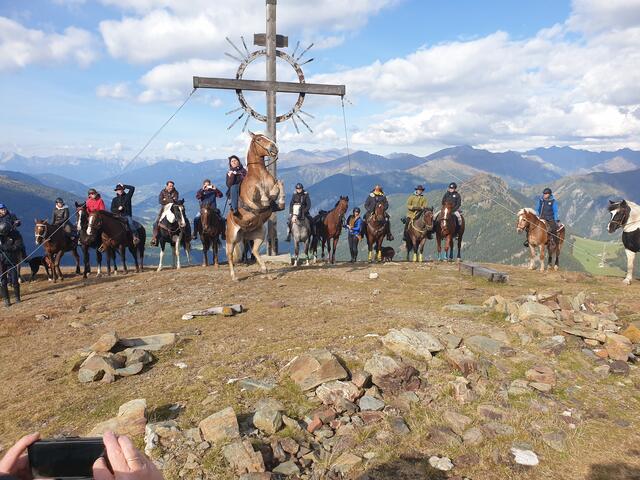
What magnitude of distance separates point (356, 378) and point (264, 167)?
9.91 meters

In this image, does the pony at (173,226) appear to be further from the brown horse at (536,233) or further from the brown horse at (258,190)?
the brown horse at (536,233)

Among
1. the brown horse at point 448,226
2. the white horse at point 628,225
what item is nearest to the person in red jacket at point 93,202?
the brown horse at point 448,226

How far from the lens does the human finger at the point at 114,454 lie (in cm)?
183

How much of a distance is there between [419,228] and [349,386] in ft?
61.3

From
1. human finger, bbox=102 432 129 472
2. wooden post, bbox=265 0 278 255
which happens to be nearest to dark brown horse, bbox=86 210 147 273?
wooden post, bbox=265 0 278 255

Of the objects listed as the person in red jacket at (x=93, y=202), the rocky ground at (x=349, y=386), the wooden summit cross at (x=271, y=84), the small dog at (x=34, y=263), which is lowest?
the small dog at (x=34, y=263)

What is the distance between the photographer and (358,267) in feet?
63.9

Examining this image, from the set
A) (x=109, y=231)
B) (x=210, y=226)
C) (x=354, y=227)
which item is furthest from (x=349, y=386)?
(x=354, y=227)

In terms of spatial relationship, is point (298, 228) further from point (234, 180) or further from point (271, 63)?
point (271, 63)

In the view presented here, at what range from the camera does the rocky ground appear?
5.18 metres

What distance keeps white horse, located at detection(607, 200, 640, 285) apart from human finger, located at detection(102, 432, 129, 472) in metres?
20.6

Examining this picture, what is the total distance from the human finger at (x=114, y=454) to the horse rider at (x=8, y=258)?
17.5 meters

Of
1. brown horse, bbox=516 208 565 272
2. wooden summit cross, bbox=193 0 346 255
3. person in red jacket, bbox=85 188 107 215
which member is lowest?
brown horse, bbox=516 208 565 272

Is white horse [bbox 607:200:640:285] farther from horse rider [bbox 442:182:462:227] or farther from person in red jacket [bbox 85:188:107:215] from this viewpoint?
person in red jacket [bbox 85:188:107:215]
